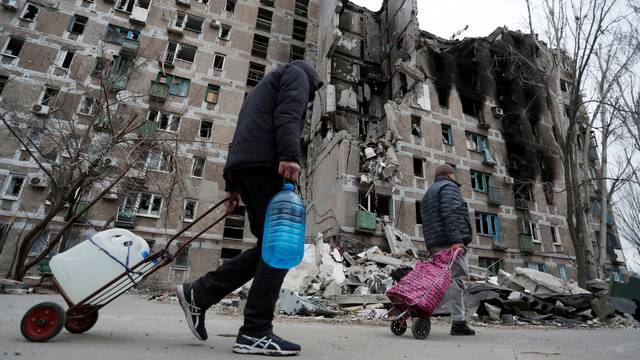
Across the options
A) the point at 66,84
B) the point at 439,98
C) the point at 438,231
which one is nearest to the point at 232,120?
the point at 66,84

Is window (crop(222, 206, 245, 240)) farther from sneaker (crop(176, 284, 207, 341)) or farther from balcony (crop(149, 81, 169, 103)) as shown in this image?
sneaker (crop(176, 284, 207, 341))

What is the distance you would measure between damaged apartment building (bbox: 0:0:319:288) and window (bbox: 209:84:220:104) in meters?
0.09

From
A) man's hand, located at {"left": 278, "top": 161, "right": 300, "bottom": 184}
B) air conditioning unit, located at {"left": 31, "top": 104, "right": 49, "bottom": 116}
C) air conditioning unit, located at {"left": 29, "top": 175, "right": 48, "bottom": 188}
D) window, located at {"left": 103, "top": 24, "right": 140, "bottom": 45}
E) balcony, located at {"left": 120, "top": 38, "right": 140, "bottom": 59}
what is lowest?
man's hand, located at {"left": 278, "top": 161, "right": 300, "bottom": 184}

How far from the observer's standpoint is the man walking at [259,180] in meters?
2.03

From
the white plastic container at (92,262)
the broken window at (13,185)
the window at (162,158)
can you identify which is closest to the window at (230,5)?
the window at (162,158)

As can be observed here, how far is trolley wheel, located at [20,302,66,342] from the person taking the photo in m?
1.91

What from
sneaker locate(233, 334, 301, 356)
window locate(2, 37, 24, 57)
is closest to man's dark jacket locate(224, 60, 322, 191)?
sneaker locate(233, 334, 301, 356)

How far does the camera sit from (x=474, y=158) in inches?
830

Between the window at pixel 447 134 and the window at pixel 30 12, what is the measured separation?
2564 centimetres

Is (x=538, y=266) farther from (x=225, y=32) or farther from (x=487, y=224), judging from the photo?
(x=225, y=32)

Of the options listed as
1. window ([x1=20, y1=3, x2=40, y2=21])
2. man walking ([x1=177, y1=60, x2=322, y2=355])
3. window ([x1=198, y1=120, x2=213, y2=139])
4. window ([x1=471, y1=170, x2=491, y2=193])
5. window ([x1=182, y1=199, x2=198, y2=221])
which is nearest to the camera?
man walking ([x1=177, y1=60, x2=322, y2=355])

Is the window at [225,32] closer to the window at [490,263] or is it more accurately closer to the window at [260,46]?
the window at [260,46]

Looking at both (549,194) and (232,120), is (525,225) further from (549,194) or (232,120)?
(232,120)

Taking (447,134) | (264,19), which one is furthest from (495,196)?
(264,19)
